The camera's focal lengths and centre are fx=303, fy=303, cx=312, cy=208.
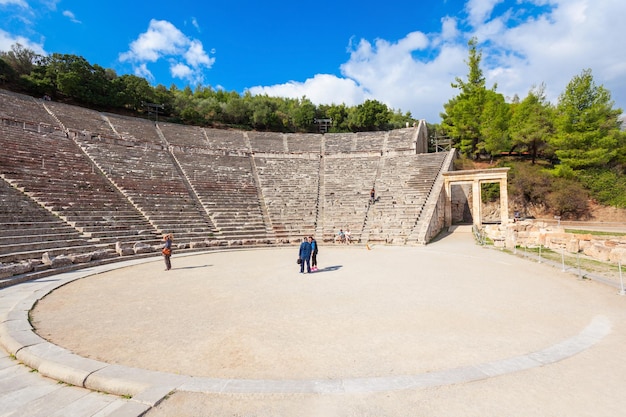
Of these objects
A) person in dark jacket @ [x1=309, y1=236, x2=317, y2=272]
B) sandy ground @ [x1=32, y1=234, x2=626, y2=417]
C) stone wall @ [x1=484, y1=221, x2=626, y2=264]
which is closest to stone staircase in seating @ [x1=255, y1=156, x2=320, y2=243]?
person in dark jacket @ [x1=309, y1=236, x2=317, y2=272]

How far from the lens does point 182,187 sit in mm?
22078

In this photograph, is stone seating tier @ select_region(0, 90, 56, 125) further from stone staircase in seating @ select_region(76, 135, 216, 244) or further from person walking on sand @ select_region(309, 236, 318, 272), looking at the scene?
person walking on sand @ select_region(309, 236, 318, 272)

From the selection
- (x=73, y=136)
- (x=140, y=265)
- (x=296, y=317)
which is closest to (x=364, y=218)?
(x=140, y=265)

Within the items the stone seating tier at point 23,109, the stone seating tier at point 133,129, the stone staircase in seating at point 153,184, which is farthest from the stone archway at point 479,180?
the stone seating tier at point 23,109

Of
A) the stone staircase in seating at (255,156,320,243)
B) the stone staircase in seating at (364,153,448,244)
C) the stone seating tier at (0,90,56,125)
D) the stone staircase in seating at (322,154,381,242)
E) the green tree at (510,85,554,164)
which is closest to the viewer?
the stone staircase in seating at (364,153,448,244)

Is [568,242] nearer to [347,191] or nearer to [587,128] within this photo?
[347,191]

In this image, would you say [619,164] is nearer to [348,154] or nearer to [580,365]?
[348,154]

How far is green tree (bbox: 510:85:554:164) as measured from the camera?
3017 cm

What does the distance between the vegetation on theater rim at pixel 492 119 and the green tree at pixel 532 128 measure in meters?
0.09

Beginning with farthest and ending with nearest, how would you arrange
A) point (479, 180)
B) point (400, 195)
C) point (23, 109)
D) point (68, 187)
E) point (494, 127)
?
point (494, 127) < point (479, 180) < point (400, 195) < point (23, 109) < point (68, 187)

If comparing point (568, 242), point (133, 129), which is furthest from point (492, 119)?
point (133, 129)

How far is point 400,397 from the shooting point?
3406mm

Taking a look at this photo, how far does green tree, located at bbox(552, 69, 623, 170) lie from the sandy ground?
2409 centimetres

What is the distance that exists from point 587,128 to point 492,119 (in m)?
8.41
